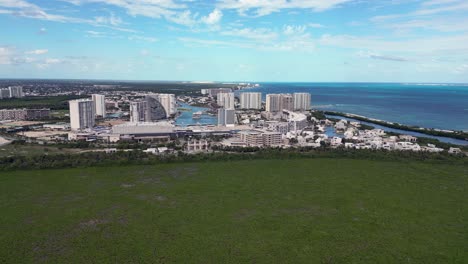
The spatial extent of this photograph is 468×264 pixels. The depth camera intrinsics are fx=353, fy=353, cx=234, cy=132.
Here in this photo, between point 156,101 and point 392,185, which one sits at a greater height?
point 156,101

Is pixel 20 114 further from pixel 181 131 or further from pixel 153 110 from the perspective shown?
pixel 181 131

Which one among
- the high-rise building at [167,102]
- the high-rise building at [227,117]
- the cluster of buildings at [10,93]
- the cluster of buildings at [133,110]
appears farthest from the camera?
the cluster of buildings at [10,93]

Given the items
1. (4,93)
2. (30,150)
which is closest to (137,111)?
(30,150)

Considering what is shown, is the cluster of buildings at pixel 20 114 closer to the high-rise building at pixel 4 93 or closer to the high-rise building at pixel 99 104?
the high-rise building at pixel 99 104

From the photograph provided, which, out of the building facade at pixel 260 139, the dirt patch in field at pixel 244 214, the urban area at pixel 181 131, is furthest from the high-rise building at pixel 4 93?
the dirt patch in field at pixel 244 214

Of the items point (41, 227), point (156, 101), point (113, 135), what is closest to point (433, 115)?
point (156, 101)

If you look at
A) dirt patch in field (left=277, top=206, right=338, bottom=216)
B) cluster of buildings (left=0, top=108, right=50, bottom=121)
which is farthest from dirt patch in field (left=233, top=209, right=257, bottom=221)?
cluster of buildings (left=0, top=108, right=50, bottom=121)

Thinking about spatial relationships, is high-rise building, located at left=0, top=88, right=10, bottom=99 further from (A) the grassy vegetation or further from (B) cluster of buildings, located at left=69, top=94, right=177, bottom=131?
(A) the grassy vegetation

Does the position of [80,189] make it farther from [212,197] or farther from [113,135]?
[113,135]
